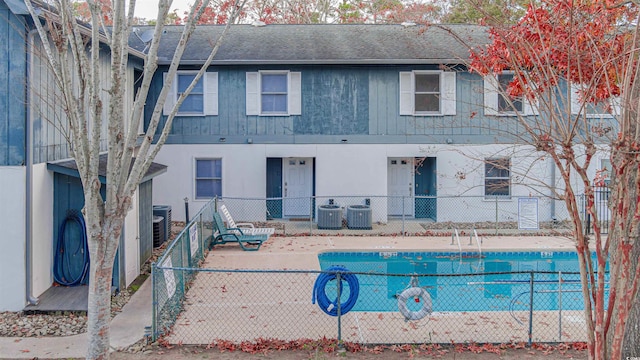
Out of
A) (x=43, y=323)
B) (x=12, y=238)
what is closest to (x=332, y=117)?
(x=12, y=238)

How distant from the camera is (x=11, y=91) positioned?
426 inches

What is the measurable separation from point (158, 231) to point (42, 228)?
228 inches

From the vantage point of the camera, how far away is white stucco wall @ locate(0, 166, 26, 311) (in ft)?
35.7

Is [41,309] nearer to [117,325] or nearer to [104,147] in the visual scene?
[117,325]

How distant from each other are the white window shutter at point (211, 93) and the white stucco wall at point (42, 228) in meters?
10.0

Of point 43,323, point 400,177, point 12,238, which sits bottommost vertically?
point 43,323

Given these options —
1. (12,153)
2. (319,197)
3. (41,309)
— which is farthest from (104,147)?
(319,197)

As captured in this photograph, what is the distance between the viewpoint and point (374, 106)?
837 inches

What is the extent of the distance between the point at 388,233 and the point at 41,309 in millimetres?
11089

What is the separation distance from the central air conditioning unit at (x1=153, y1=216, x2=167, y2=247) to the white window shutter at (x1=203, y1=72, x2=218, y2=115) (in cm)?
506

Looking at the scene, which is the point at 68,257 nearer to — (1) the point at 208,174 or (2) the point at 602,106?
(2) the point at 602,106

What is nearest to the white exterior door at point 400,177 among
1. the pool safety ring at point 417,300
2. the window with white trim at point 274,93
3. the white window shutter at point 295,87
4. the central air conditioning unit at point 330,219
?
the central air conditioning unit at point 330,219

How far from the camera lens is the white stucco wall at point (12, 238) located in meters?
10.9

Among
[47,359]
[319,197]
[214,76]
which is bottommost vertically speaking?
[47,359]
